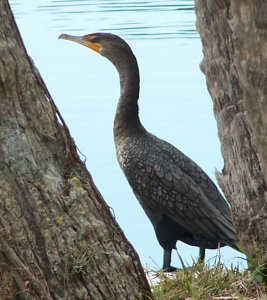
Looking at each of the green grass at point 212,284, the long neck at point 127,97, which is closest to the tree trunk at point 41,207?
the green grass at point 212,284

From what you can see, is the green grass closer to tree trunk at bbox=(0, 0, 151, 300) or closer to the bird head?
tree trunk at bbox=(0, 0, 151, 300)

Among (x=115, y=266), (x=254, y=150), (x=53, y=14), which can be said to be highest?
(x=53, y=14)

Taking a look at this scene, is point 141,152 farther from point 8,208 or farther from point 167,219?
point 8,208

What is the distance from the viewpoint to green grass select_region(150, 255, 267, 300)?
3.26m

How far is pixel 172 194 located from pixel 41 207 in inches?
114

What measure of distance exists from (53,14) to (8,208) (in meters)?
11.0

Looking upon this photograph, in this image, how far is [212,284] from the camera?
11.0 feet

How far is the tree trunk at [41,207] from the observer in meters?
2.62

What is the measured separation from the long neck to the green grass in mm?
2416

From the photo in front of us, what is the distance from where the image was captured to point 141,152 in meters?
5.57

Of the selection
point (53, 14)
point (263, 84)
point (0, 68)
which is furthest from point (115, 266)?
point (53, 14)

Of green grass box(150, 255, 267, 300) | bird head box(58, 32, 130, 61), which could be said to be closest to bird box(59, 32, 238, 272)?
bird head box(58, 32, 130, 61)

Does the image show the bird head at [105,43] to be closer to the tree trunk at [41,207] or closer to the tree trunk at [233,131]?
the tree trunk at [233,131]

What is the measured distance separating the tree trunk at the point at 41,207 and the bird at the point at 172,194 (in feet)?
8.48
